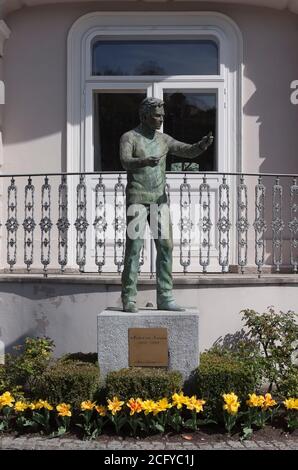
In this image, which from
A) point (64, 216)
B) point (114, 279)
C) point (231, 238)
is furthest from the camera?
point (231, 238)

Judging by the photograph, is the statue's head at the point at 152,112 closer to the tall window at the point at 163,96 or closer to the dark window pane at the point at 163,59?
the tall window at the point at 163,96

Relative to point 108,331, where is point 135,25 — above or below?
above

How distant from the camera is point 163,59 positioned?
326 inches

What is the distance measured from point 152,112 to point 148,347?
206cm

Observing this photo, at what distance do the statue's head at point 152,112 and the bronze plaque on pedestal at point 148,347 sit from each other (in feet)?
6.01

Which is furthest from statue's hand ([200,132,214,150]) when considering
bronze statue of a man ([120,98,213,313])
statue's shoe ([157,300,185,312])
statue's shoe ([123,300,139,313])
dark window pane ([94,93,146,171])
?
dark window pane ([94,93,146,171])

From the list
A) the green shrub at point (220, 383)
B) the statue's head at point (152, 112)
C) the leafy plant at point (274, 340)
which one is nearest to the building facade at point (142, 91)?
the leafy plant at point (274, 340)

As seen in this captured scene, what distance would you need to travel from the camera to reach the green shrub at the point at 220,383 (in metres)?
4.74

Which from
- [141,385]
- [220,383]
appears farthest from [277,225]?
[141,385]

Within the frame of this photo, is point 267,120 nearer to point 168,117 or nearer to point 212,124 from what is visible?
point 212,124

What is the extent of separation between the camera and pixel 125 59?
8.30 meters

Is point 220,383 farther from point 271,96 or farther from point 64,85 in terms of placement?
point 64,85

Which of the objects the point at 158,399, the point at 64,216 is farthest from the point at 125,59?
the point at 158,399

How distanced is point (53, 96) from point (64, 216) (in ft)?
7.66
